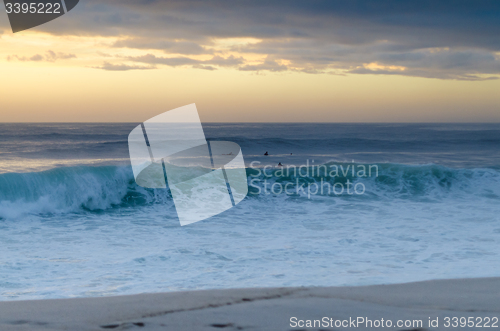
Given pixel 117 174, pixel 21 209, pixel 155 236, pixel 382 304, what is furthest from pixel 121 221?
pixel 382 304

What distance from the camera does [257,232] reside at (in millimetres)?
8297

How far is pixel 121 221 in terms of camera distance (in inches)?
373

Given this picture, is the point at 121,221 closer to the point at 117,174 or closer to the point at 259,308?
the point at 117,174

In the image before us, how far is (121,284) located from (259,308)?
78.4 inches
